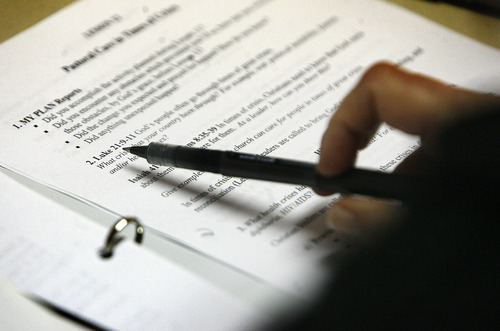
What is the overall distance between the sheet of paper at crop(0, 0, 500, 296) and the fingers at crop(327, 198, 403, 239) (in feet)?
0.04

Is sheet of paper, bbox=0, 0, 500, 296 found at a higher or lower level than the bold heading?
lower

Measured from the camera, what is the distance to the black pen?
17.4 inches

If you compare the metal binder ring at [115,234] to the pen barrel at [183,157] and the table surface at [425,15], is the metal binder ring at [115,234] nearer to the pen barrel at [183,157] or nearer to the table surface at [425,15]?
the pen barrel at [183,157]

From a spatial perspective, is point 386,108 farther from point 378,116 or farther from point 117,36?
point 117,36

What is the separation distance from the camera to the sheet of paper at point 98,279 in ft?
1.42

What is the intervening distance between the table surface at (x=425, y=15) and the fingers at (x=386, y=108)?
0.91 feet

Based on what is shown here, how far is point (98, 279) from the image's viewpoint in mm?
459

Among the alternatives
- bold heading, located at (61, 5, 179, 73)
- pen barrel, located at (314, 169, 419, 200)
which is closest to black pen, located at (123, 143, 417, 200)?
pen barrel, located at (314, 169, 419, 200)

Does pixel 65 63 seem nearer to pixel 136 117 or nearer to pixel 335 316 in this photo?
pixel 136 117

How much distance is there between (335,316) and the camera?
28 cm

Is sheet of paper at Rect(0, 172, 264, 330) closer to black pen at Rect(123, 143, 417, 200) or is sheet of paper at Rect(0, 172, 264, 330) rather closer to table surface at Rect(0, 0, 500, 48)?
black pen at Rect(123, 143, 417, 200)

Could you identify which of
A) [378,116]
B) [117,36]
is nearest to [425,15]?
[378,116]

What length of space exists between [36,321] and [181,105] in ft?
0.89

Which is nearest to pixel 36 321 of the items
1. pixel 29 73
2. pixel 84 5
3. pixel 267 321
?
pixel 267 321
